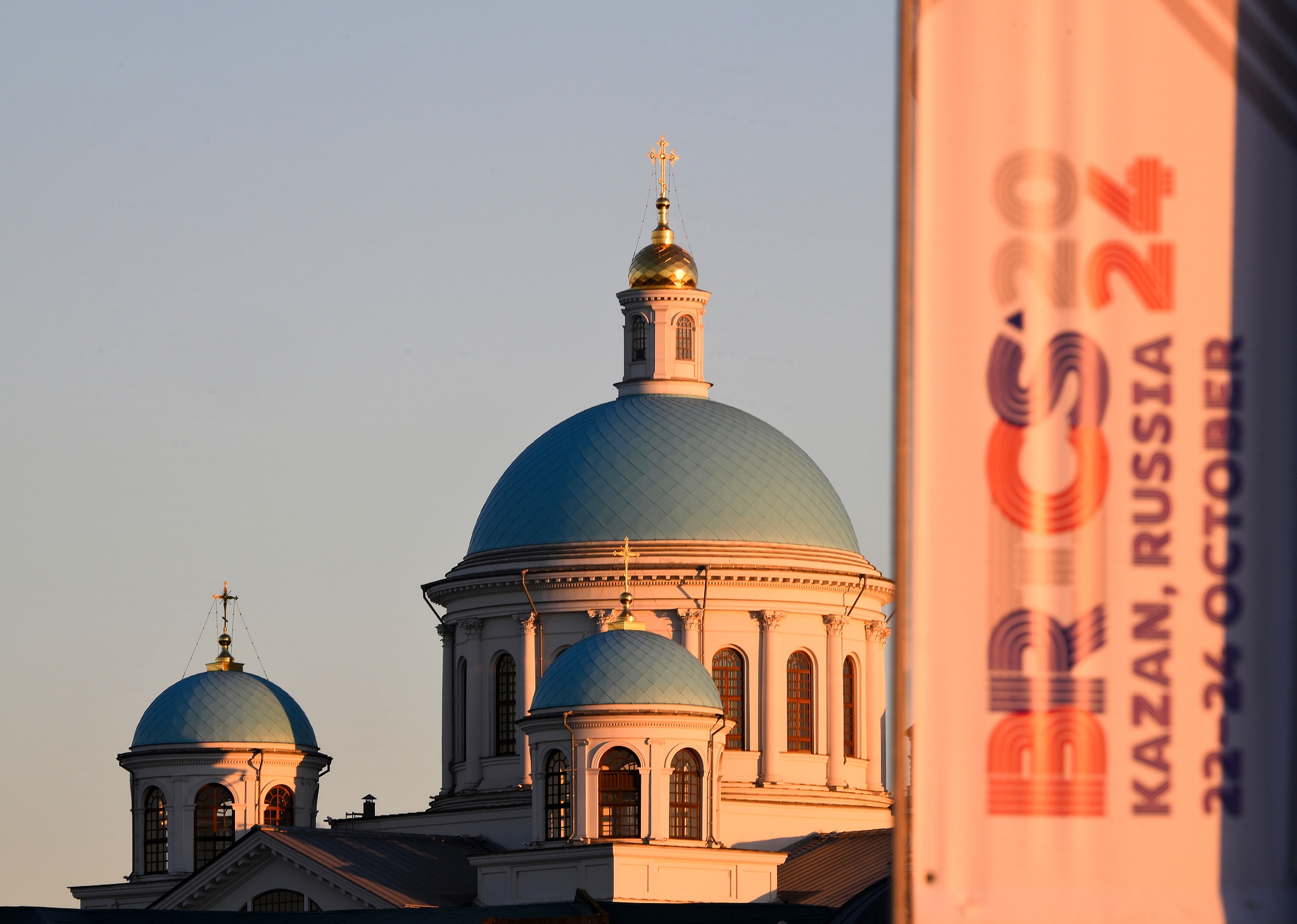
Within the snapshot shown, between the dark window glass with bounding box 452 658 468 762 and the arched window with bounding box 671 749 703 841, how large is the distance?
29.7 ft

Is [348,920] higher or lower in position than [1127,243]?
lower

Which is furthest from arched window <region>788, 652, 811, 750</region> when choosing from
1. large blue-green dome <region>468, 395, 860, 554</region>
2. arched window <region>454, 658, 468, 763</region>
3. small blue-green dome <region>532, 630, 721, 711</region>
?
arched window <region>454, 658, 468, 763</region>

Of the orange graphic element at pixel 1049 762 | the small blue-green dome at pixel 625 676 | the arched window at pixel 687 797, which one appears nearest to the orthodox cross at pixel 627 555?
the small blue-green dome at pixel 625 676

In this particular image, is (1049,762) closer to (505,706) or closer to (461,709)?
(505,706)

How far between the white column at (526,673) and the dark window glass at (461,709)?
185cm

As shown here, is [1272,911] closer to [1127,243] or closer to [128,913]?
[1127,243]

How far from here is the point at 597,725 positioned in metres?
46.0

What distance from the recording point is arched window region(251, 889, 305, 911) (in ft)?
167

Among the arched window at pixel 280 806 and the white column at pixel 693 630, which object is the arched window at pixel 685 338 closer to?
the white column at pixel 693 630

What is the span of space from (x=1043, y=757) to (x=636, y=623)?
37075 mm

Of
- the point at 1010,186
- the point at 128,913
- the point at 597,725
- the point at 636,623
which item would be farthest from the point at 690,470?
the point at 1010,186

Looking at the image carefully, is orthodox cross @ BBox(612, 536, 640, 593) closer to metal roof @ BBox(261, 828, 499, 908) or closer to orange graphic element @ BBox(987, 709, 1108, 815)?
metal roof @ BBox(261, 828, 499, 908)

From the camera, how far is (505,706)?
5403 cm

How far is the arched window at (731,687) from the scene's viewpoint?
52.0 m
